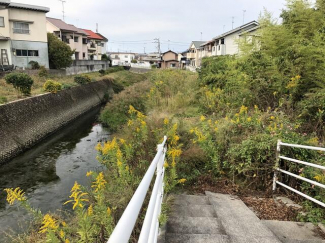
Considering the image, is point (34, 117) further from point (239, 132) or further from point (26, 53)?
point (26, 53)

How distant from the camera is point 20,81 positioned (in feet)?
43.1

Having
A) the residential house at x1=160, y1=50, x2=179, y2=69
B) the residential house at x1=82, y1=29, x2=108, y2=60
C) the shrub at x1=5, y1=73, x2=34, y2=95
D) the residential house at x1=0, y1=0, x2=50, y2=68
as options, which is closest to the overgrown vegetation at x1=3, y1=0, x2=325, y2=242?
the shrub at x1=5, y1=73, x2=34, y2=95

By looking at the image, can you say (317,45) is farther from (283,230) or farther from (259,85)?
(283,230)

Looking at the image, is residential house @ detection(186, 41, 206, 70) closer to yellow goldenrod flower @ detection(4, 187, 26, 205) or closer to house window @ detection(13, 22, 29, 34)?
house window @ detection(13, 22, 29, 34)

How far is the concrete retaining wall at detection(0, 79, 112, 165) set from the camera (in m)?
10.2

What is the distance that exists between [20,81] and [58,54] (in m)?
13.0

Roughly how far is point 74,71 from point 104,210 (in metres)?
27.9

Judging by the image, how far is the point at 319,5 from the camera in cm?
745

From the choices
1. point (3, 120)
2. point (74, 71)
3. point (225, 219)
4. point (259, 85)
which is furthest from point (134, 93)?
point (74, 71)

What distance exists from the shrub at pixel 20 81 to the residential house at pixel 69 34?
22.2m

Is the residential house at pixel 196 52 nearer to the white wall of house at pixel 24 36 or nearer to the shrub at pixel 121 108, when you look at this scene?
the white wall of house at pixel 24 36

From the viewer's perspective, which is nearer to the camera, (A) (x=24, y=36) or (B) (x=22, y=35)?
(B) (x=22, y=35)

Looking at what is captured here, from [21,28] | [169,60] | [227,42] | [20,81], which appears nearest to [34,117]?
[20,81]

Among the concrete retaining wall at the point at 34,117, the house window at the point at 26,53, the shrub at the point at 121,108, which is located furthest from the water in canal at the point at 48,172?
the house window at the point at 26,53
